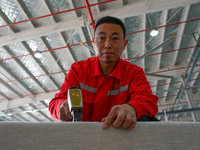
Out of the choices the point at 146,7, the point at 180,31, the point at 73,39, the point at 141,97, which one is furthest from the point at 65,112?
the point at 180,31

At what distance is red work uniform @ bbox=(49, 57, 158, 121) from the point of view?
147 centimetres

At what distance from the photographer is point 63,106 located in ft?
4.19

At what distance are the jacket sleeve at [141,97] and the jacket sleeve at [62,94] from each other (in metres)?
0.53

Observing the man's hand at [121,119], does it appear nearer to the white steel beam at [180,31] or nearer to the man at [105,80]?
the man at [105,80]

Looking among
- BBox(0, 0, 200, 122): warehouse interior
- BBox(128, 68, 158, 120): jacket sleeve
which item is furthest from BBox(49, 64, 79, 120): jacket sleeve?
BBox(0, 0, 200, 122): warehouse interior

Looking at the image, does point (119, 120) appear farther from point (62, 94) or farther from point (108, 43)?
A: point (108, 43)

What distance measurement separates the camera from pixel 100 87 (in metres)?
1.58

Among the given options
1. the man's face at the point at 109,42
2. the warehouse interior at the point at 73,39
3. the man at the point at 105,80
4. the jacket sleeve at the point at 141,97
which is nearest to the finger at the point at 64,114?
the man at the point at 105,80

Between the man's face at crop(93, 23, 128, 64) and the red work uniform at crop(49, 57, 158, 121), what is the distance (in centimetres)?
11

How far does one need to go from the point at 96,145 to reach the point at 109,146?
6 centimetres

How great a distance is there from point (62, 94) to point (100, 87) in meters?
0.34

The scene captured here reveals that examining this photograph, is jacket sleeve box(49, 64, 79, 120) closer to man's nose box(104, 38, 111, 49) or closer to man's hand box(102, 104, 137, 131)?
man's nose box(104, 38, 111, 49)

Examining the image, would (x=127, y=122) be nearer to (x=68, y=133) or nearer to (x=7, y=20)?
(x=68, y=133)

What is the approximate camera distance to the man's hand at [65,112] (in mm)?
1250
